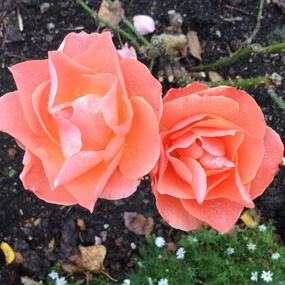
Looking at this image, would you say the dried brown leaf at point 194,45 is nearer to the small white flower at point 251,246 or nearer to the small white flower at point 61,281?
the small white flower at point 251,246

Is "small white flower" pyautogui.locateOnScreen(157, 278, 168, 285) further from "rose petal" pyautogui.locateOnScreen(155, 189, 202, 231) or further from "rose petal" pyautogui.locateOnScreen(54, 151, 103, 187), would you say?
"rose petal" pyautogui.locateOnScreen(54, 151, 103, 187)

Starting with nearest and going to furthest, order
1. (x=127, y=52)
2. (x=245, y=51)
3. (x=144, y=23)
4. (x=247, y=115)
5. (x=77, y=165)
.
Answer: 1. (x=77, y=165)
2. (x=247, y=115)
3. (x=245, y=51)
4. (x=127, y=52)
5. (x=144, y=23)

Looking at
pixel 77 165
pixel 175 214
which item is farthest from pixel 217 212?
pixel 77 165

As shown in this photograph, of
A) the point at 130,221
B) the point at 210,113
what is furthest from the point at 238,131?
the point at 130,221

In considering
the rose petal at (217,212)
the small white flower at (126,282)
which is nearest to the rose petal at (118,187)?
the rose petal at (217,212)

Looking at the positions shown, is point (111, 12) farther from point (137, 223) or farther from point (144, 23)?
point (137, 223)

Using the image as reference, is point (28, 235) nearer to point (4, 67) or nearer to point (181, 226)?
point (4, 67)

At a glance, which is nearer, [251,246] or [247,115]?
[247,115]
